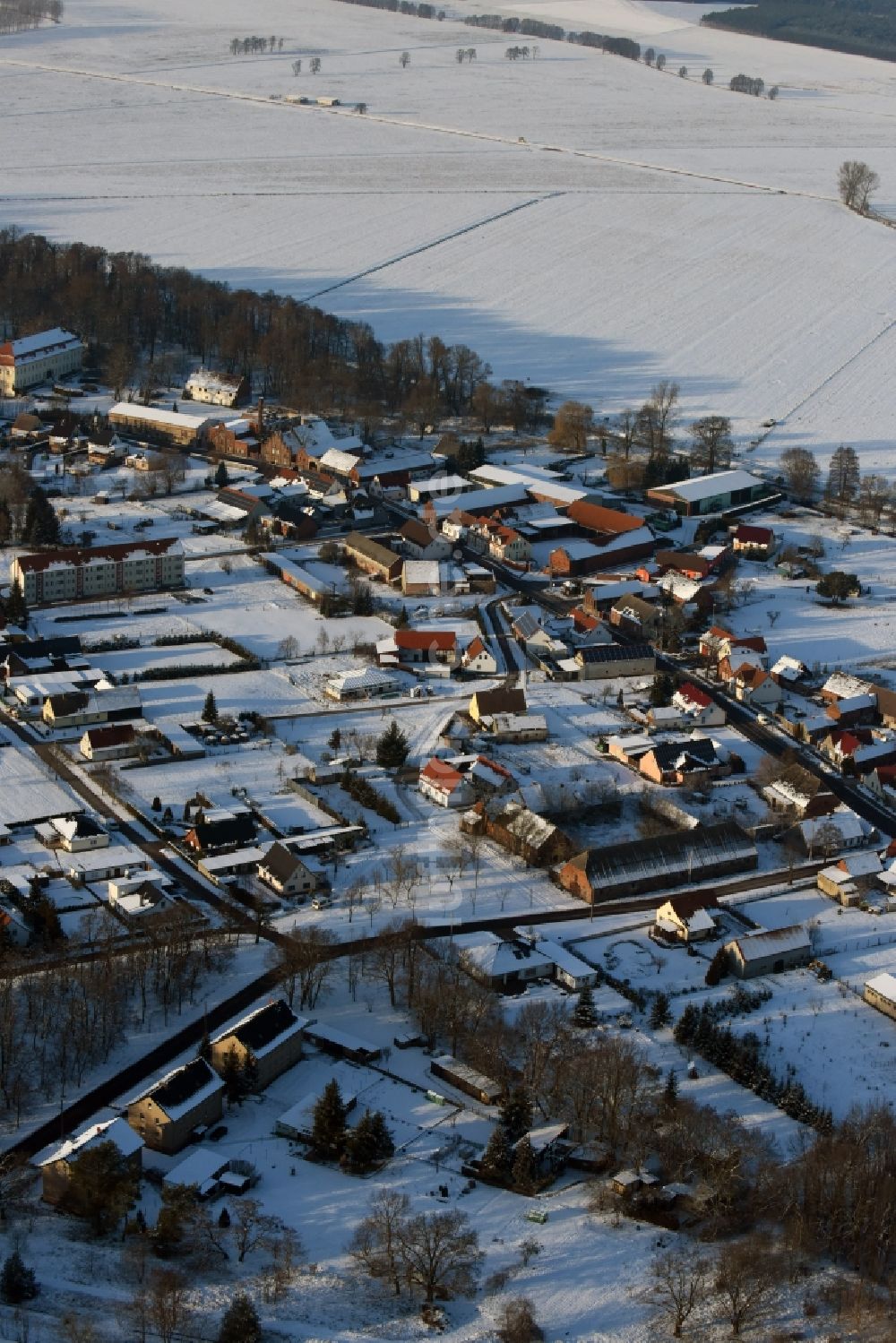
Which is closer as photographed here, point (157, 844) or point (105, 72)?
point (157, 844)

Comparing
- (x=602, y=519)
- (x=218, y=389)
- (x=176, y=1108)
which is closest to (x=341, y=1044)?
(x=176, y=1108)

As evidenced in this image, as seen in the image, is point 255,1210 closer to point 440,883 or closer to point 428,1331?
point 428,1331

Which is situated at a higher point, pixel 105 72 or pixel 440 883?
pixel 105 72

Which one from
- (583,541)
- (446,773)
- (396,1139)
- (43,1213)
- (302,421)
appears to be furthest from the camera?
(302,421)

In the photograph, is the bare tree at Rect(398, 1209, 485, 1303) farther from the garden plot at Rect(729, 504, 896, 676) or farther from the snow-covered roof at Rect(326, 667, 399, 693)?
the garden plot at Rect(729, 504, 896, 676)

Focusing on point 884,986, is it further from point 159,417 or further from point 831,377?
point 831,377

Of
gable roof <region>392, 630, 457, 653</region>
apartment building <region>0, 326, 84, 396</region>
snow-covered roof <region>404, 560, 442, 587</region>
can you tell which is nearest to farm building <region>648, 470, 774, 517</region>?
snow-covered roof <region>404, 560, 442, 587</region>

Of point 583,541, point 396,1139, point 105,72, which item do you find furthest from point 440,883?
point 105,72

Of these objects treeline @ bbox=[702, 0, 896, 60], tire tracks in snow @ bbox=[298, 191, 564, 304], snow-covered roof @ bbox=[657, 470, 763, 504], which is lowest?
snow-covered roof @ bbox=[657, 470, 763, 504]
